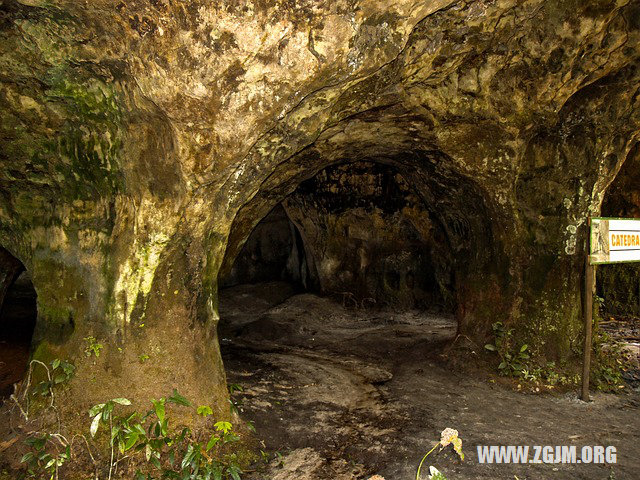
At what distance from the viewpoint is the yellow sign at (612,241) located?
5020mm

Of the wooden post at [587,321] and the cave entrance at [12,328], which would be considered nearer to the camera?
the wooden post at [587,321]

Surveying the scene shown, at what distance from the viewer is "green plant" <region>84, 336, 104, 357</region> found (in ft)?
12.7

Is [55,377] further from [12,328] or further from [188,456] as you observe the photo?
[12,328]

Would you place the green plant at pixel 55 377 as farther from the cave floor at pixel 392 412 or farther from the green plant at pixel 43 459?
the cave floor at pixel 392 412

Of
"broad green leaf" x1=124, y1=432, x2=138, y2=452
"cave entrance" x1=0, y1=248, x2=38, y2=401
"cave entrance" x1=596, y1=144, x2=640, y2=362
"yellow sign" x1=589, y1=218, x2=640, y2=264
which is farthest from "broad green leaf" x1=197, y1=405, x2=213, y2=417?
"cave entrance" x1=596, y1=144, x2=640, y2=362

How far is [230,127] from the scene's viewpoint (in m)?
3.49

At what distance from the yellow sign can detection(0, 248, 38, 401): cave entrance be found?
5.72 meters

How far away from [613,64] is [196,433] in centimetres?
559

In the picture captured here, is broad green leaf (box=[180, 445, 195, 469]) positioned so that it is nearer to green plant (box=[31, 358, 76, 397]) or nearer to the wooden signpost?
green plant (box=[31, 358, 76, 397])

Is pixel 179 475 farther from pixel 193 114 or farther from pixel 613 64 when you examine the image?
pixel 613 64

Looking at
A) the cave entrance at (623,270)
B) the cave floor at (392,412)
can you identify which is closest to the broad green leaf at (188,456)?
the cave floor at (392,412)

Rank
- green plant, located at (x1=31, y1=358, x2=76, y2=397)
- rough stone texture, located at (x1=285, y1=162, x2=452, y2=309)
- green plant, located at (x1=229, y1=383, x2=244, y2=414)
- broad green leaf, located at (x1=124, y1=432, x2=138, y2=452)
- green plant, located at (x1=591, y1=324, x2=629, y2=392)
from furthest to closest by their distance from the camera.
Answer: rough stone texture, located at (x1=285, y1=162, x2=452, y2=309), green plant, located at (x1=591, y1=324, x2=629, y2=392), green plant, located at (x1=229, y1=383, x2=244, y2=414), green plant, located at (x1=31, y1=358, x2=76, y2=397), broad green leaf, located at (x1=124, y1=432, x2=138, y2=452)

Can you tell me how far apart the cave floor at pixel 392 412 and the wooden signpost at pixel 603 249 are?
653mm

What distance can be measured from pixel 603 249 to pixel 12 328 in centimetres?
928
